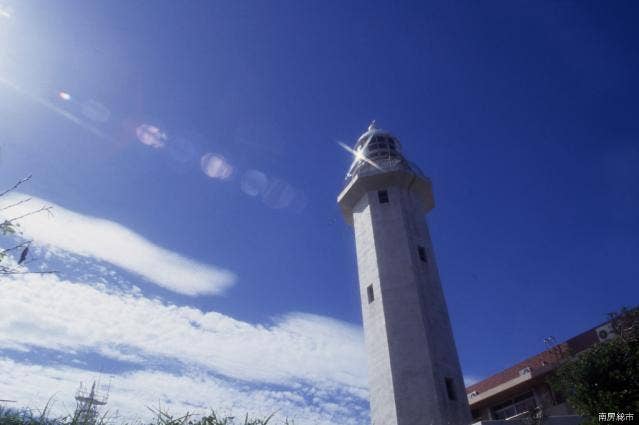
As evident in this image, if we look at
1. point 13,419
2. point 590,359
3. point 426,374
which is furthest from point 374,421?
point 13,419

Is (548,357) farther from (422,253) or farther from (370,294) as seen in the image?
(370,294)

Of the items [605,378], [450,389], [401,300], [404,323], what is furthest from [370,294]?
[605,378]

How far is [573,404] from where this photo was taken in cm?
1573

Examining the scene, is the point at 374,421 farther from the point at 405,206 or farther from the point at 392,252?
the point at 405,206

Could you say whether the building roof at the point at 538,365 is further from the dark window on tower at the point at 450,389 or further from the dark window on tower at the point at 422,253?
the dark window on tower at the point at 422,253

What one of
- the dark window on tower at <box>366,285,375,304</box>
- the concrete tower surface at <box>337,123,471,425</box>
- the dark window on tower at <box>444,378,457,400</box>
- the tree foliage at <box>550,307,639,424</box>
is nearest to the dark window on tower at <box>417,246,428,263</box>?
the concrete tower surface at <box>337,123,471,425</box>

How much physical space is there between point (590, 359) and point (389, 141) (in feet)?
63.3

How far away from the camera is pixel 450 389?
20.3m

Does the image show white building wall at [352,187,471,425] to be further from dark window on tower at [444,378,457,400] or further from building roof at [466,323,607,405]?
building roof at [466,323,607,405]

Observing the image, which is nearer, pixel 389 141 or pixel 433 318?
pixel 433 318

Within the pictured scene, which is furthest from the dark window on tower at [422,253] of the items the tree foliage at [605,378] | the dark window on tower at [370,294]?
the tree foliage at [605,378]

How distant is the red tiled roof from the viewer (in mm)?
20914

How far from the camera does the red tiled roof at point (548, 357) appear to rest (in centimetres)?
2091

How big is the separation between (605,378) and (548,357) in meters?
9.41
